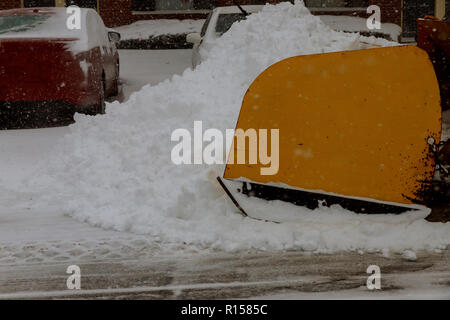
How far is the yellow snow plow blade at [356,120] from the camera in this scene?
4.66 metres

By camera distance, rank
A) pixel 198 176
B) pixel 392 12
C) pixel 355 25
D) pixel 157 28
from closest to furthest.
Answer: pixel 198 176, pixel 355 25, pixel 157 28, pixel 392 12

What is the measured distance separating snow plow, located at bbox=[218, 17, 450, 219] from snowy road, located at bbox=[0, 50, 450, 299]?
57cm

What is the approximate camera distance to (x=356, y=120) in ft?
15.5

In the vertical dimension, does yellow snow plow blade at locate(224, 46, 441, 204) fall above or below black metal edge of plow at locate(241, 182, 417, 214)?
above

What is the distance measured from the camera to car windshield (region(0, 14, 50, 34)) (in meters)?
9.22

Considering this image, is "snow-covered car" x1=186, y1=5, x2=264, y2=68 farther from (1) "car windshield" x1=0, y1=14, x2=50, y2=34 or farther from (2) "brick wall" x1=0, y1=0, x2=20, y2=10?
(2) "brick wall" x1=0, y1=0, x2=20, y2=10

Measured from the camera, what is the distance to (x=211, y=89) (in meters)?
7.46

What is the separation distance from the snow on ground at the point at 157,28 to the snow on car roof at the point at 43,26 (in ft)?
31.1

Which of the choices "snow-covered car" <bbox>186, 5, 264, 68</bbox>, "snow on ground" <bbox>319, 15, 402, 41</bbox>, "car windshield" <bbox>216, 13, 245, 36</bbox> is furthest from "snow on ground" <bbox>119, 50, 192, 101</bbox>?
"snow on ground" <bbox>319, 15, 402, 41</bbox>

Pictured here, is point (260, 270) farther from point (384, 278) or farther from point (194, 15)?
point (194, 15)

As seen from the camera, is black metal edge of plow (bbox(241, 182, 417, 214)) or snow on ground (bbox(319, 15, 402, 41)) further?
snow on ground (bbox(319, 15, 402, 41))

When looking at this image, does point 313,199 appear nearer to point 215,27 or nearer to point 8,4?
point 215,27

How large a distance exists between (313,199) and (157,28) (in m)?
16.3

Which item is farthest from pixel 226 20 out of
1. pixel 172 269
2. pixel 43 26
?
pixel 172 269
